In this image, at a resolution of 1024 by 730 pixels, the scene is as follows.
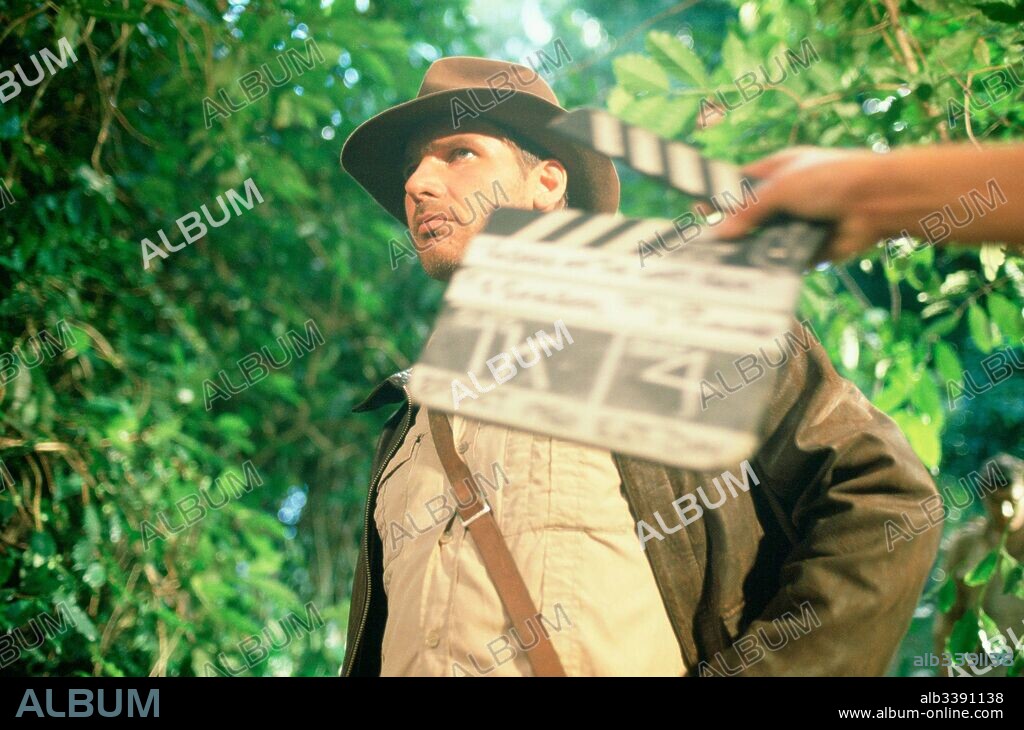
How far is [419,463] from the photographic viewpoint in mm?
1350

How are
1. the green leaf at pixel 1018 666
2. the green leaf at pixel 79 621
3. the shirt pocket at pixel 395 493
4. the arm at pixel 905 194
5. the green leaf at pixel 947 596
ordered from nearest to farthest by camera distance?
the arm at pixel 905 194 → the shirt pocket at pixel 395 493 → the green leaf at pixel 1018 666 → the green leaf at pixel 947 596 → the green leaf at pixel 79 621

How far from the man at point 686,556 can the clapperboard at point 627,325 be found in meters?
0.39

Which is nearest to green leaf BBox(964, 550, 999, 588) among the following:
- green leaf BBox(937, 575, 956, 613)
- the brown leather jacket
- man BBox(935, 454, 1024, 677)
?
man BBox(935, 454, 1024, 677)

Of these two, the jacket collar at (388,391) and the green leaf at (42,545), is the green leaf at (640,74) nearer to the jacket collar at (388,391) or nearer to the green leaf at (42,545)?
the jacket collar at (388,391)

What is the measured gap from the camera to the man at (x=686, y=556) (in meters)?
1.00

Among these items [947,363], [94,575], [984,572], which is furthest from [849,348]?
[94,575]

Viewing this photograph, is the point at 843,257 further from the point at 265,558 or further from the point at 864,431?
the point at 265,558

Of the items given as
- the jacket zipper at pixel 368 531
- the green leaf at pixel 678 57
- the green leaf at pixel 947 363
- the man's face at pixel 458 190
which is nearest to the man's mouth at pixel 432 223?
the man's face at pixel 458 190

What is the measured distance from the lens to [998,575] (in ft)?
6.20

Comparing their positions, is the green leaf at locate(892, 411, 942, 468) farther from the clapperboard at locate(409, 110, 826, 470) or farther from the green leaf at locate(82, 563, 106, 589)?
the green leaf at locate(82, 563, 106, 589)

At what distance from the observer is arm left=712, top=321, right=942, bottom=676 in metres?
0.99

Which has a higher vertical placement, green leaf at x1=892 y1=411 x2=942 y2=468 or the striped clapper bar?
the striped clapper bar

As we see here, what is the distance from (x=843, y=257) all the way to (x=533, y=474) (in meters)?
0.60
